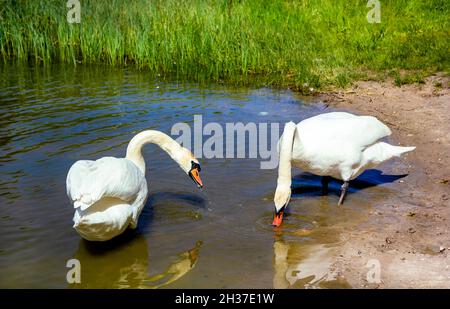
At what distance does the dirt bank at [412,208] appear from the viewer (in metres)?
4.78

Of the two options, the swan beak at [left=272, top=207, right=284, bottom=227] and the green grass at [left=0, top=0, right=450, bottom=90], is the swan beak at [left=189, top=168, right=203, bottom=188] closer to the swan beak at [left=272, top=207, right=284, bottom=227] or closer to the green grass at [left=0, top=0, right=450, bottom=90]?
the swan beak at [left=272, top=207, right=284, bottom=227]

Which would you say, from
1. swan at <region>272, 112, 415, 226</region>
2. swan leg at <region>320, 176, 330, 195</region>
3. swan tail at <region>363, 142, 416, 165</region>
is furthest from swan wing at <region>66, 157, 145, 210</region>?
swan tail at <region>363, 142, 416, 165</region>

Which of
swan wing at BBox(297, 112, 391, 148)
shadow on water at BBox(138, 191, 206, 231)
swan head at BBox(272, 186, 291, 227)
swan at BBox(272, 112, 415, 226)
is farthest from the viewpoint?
swan wing at BBox(297, 112, 391, 148)

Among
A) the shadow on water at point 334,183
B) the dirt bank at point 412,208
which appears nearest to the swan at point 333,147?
the shadow on water at point 334,183

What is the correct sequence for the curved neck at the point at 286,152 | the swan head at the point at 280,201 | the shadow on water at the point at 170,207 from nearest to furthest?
the swan head at the point at 280,201 → the curved neck at the point at 286,152 → the shadow on water at the point at 170,207

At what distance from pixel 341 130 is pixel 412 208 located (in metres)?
1.10

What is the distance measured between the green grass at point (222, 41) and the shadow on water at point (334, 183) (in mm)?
3888

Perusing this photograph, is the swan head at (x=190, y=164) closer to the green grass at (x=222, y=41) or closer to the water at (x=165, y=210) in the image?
the water at (x=165, y=210)

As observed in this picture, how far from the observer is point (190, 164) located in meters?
6.33

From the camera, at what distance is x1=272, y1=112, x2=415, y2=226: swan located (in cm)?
601

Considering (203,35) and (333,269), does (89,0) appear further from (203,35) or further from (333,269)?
(333,269)

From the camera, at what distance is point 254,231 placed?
5.71 metres

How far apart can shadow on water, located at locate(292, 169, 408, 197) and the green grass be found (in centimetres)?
389
